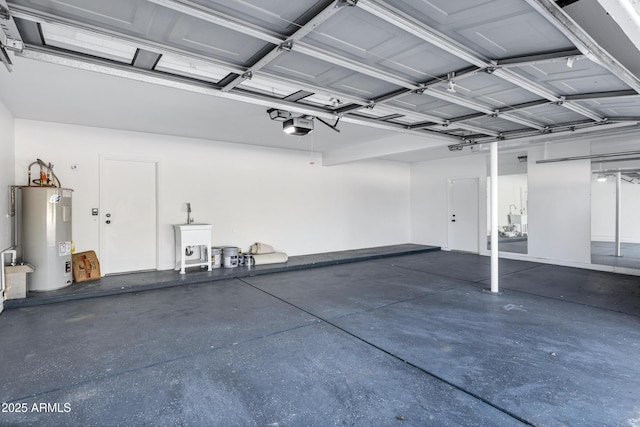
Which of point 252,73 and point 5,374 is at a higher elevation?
point 252,73

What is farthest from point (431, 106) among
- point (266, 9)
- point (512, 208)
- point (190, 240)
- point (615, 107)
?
point (512, 208)

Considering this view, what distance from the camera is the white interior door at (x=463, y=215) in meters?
8.84

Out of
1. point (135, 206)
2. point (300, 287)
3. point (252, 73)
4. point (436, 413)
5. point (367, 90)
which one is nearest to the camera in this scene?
point (436, 413)

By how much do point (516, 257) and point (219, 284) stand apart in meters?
6.95

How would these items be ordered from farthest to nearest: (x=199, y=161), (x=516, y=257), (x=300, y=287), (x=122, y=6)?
1. (x=516, y=257)
2. (x=199, y=161)
3. (x=300, y=287)
4. (x=122, y=6)

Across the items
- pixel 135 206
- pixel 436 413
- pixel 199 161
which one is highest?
pixel 199 161

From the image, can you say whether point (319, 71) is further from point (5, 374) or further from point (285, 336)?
point (5, 374)

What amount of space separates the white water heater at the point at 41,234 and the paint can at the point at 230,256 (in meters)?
2.64

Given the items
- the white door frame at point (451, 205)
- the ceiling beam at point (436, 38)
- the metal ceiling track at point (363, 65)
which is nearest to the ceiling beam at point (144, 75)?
the metal ceiling track at point (363, 65)

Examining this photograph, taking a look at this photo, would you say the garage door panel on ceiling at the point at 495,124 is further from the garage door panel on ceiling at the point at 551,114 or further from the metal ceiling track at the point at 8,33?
the metal ceiling track at the point at 8,33

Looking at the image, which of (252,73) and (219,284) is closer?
(252,73)

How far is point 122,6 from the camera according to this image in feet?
6.07

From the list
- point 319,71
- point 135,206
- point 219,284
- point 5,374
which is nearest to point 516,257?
point 219,284

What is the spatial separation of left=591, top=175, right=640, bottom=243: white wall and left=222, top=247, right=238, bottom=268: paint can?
11672mm
